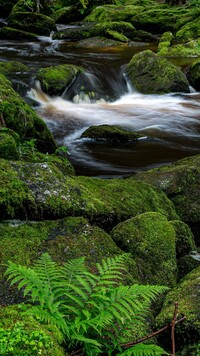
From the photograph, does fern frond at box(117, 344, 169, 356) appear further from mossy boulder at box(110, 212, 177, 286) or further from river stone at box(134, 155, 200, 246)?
river stone at box(134, 155, 200, 246)

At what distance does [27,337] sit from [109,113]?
1109cm

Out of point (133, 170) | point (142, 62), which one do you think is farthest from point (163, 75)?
point (133, 170)

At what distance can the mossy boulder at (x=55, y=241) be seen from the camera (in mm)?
3311

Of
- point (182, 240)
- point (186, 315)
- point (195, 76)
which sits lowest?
point (182, 240)

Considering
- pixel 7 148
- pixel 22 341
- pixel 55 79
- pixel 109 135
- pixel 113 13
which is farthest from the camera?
pixel 113 13

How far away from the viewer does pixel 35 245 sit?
3443 mm

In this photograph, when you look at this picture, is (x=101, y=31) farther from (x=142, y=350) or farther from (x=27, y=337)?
(x=27, y=337)

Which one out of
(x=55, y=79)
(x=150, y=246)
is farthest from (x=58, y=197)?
(x=55, y=79)

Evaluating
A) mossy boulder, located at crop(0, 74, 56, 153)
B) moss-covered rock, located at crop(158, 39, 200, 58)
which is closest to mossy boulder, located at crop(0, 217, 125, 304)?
mossy boulder, located at crop(0, 74, 56, 153)

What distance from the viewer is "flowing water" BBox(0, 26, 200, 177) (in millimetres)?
9188

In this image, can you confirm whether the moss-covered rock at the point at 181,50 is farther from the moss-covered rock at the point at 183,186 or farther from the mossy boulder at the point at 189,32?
the moss-covered rock at the point at 183,186

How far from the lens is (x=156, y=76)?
601 inches

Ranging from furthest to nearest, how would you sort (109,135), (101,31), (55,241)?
(101,31) < (109,135) < (55,241)

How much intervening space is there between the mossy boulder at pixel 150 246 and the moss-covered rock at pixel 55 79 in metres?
9.51
